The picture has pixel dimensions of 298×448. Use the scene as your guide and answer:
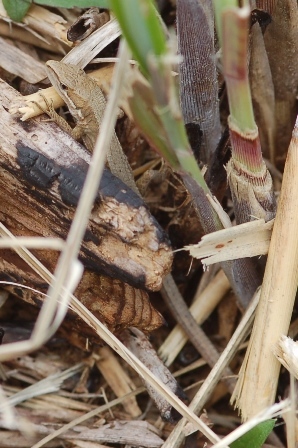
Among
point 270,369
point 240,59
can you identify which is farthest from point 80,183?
point 270,369

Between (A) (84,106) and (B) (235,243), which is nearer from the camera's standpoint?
(B) (235,243)

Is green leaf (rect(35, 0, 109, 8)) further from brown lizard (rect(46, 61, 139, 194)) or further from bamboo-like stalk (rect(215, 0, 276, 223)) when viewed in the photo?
bamboo-like stalk (rect(215, 0, 276, 223))

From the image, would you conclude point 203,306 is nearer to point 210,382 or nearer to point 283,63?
point 210,382

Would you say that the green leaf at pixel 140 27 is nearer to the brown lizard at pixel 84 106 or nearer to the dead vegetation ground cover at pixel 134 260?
the dead vegetation ground cover at pixel 134 260

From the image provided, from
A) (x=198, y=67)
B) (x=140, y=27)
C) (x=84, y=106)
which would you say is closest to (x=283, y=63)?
(x=198, y=67)

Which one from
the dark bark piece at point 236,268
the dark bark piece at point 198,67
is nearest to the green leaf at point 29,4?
the dark bark piece at point 198,67

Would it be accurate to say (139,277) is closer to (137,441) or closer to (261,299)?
(261,299)
